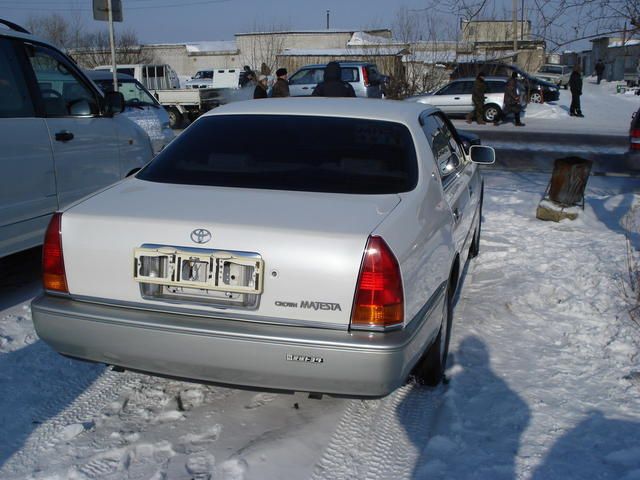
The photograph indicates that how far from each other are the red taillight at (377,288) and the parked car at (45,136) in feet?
10.4

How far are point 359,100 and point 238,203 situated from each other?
1.65 meters

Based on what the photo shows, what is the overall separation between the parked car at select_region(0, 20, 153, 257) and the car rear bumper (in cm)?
216

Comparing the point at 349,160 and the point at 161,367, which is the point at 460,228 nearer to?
the point at 349,160

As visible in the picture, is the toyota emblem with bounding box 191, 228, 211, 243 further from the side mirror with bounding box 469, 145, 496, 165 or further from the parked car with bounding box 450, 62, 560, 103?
the parked car with bounding box 450, 62, 560, 103

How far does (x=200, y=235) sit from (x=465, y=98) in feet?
70.9

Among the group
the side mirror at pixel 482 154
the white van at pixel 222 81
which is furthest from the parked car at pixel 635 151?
the white van at pixel 222 81

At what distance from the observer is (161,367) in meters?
2.95

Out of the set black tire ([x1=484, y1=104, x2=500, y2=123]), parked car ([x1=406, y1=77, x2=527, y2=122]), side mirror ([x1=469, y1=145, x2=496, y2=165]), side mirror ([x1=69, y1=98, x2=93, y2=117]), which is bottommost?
black tire ([x1=484, y1=104, x2=500, y2=123])

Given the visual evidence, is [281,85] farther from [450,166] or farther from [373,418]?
[373,418]

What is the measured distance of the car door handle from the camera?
5.32 meters

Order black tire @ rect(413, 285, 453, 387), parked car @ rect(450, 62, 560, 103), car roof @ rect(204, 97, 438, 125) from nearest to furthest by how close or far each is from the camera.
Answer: black tire @ rect(413, 285, 453, 387) → car roof @ rect(204, 97, 438, 125) → parked car @ rect(450, 62, 560, 103)

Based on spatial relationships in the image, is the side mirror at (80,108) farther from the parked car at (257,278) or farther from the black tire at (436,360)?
the black tire at (436,360)

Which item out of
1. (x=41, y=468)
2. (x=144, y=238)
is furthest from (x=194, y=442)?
(x=144, y=238)

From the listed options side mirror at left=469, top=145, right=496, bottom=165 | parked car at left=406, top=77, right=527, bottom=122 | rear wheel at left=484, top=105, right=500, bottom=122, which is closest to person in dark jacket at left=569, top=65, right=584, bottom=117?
parked car at left=406, top=77, right=527, bottom=122
